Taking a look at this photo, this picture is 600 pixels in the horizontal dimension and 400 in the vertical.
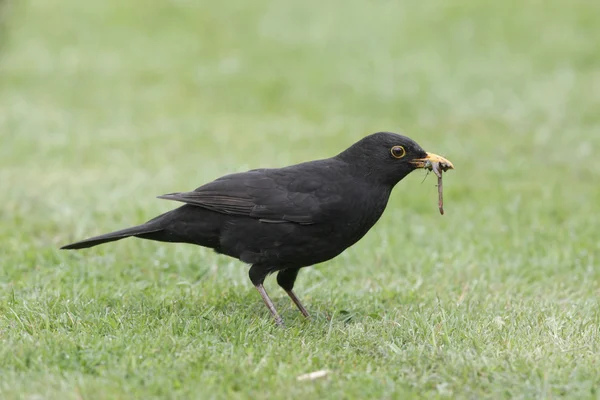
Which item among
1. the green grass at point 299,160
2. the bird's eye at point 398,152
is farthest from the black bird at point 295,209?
the green grass at point 299,160

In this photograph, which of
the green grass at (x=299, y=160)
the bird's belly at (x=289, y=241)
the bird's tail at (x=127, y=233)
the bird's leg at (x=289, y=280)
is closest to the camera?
the green grass at (x=299, y=160)

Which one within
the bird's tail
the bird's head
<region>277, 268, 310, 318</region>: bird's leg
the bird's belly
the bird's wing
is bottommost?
<region>277, 268, 310, 318</region>: bird's leg

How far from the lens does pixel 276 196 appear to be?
549cm

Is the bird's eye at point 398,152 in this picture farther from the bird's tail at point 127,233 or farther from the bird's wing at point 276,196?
the bird's tail at point 127,233

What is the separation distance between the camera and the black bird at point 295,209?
5.31 meters

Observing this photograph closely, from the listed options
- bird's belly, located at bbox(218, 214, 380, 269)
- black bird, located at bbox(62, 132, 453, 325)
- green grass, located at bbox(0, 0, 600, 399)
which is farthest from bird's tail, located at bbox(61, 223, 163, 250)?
bird's belly, located at bbox(218, 214, 380, 269)

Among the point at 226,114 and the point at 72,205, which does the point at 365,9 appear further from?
the point at 72,205

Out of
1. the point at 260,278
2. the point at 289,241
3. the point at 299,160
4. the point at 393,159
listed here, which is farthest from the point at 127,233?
the point at 299,160

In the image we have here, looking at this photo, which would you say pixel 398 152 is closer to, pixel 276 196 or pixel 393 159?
pixel 393 159

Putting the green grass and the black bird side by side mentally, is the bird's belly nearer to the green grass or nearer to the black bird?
the black bird

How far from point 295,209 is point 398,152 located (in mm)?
769

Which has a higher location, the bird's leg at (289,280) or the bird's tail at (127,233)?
the bird's tail at (127,233)

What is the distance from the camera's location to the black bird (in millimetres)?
5309

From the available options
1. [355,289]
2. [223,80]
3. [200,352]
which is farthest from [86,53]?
[200,352]
